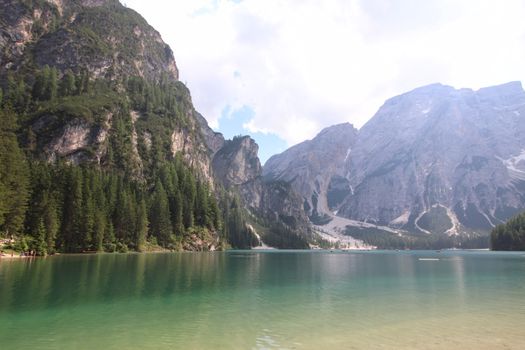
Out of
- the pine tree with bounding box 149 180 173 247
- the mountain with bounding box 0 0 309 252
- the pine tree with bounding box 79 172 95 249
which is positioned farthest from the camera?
the pine tree with bounding box 149 180 173 247

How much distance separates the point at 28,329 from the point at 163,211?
12461 cm

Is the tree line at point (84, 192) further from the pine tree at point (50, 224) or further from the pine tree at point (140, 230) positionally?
the pine tree at point (140, 230)

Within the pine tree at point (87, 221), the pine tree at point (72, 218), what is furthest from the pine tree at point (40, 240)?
the pine tree at point (87, 221)

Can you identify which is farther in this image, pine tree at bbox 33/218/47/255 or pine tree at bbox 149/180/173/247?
pine tree at bbox 149/180/173/247

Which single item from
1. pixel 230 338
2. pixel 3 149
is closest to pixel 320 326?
pixel 230 338

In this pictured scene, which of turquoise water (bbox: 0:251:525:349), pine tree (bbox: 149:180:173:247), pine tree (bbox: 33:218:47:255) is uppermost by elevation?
pine tree (bbox: 149:180:173:247)

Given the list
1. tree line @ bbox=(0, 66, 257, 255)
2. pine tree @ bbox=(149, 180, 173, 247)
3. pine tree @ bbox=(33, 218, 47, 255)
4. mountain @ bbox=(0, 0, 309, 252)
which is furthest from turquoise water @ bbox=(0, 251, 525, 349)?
pine tree @ bbox=(149, 180, 173, 247)

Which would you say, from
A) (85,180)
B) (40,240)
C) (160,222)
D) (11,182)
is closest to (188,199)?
(160,222)

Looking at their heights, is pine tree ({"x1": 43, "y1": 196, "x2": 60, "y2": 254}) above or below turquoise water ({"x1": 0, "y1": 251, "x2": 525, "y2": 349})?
above

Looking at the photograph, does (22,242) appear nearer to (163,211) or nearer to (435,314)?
(163,211)

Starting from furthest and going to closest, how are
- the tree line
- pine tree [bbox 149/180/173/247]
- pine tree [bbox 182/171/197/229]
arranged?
pine tree [bbox 182/171/197/229], pine tree [bbox 149/180/173/247], the tree line

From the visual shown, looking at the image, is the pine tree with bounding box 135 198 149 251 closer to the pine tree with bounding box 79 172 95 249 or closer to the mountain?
the mountain

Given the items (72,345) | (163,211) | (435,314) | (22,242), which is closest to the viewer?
(72,345)

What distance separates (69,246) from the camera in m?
99.5
